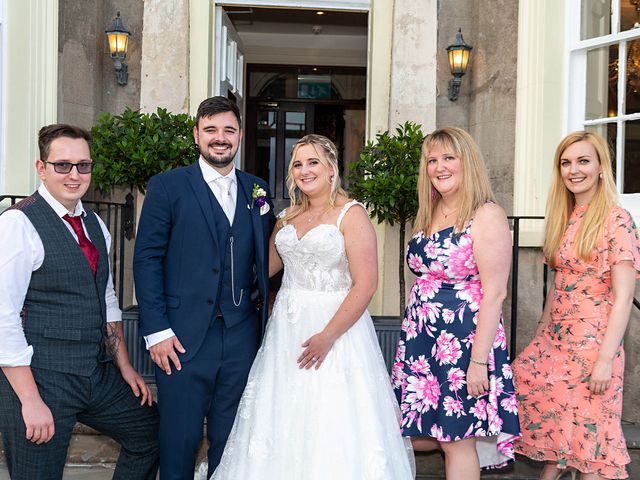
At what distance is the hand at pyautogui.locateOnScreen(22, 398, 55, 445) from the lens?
2211mm

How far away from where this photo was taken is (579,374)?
275 cm

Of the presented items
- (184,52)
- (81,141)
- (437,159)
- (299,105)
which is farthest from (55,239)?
(299,105)

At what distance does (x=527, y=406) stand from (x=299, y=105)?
31.8 feet

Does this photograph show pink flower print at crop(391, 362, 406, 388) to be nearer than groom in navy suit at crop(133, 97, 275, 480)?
No

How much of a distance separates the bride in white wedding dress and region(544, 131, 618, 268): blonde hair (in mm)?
824

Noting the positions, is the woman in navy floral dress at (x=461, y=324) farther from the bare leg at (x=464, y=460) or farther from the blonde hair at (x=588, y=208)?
the blonde hair at (x=588, y=208)

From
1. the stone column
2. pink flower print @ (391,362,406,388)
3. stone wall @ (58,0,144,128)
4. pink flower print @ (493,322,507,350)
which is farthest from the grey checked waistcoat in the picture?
stone wall @ (58,0,144,128)

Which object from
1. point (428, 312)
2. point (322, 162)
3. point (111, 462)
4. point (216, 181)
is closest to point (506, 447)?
point (428, 312)

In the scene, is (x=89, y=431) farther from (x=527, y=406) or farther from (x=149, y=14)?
(x=149, y=14)

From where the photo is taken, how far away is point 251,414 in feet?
9.09

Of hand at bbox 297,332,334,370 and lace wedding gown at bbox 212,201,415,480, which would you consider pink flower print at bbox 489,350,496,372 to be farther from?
hand at bbox 297,332,334,370

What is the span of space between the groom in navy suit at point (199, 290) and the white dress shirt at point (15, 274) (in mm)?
524

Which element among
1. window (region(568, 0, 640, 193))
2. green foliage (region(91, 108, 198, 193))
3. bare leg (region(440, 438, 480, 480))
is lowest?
bare leg (region(440, 438, 480, 480))

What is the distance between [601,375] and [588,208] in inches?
27.7
